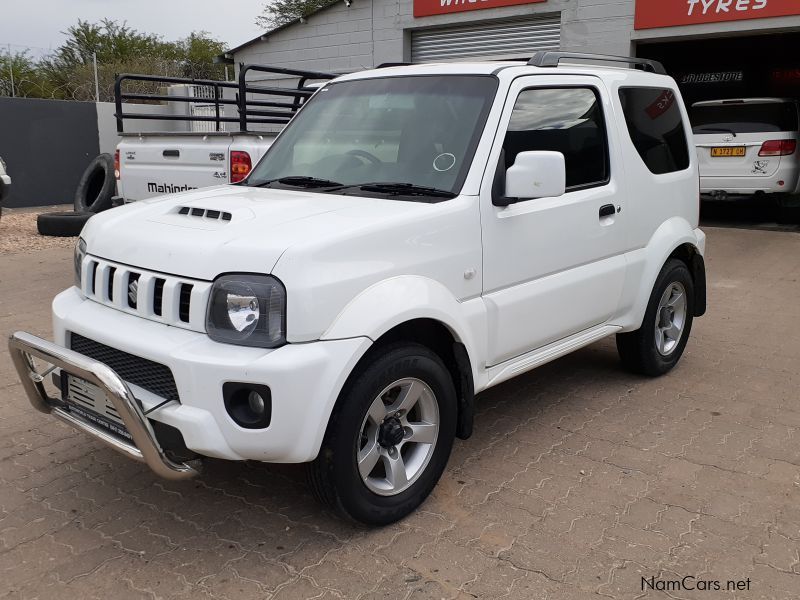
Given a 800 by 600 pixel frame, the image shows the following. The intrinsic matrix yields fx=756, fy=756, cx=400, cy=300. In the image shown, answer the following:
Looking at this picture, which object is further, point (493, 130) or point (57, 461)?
point (57, 461)

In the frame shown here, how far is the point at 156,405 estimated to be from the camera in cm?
285

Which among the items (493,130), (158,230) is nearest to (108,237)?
(158,230)

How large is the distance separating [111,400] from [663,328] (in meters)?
3.76

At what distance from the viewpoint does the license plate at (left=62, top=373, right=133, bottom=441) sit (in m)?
2.99

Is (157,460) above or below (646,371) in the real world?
above

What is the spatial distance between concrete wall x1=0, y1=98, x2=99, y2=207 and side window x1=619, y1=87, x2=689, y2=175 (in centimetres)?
1239

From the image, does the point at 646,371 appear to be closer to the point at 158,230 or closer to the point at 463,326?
the point at 463,326

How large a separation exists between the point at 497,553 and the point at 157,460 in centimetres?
139

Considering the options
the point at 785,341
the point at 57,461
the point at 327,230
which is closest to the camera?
the point at 327,230

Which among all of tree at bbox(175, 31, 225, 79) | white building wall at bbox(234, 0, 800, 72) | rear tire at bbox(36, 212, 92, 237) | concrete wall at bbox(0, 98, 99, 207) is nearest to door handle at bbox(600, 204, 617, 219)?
rear tire at bbox(36, 212, 92, 237)

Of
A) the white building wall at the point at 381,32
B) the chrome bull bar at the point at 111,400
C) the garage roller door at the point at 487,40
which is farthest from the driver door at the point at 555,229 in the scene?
the garage roller door at the point at 487,40

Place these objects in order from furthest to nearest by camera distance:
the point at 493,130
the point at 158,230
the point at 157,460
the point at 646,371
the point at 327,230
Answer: the point at 646,371, the point at 493,130, the point at 158,230, the point at 327,230, the point at 157,460

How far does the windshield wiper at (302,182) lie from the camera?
3850 millimetres

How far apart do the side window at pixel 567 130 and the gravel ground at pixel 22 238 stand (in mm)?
8076
